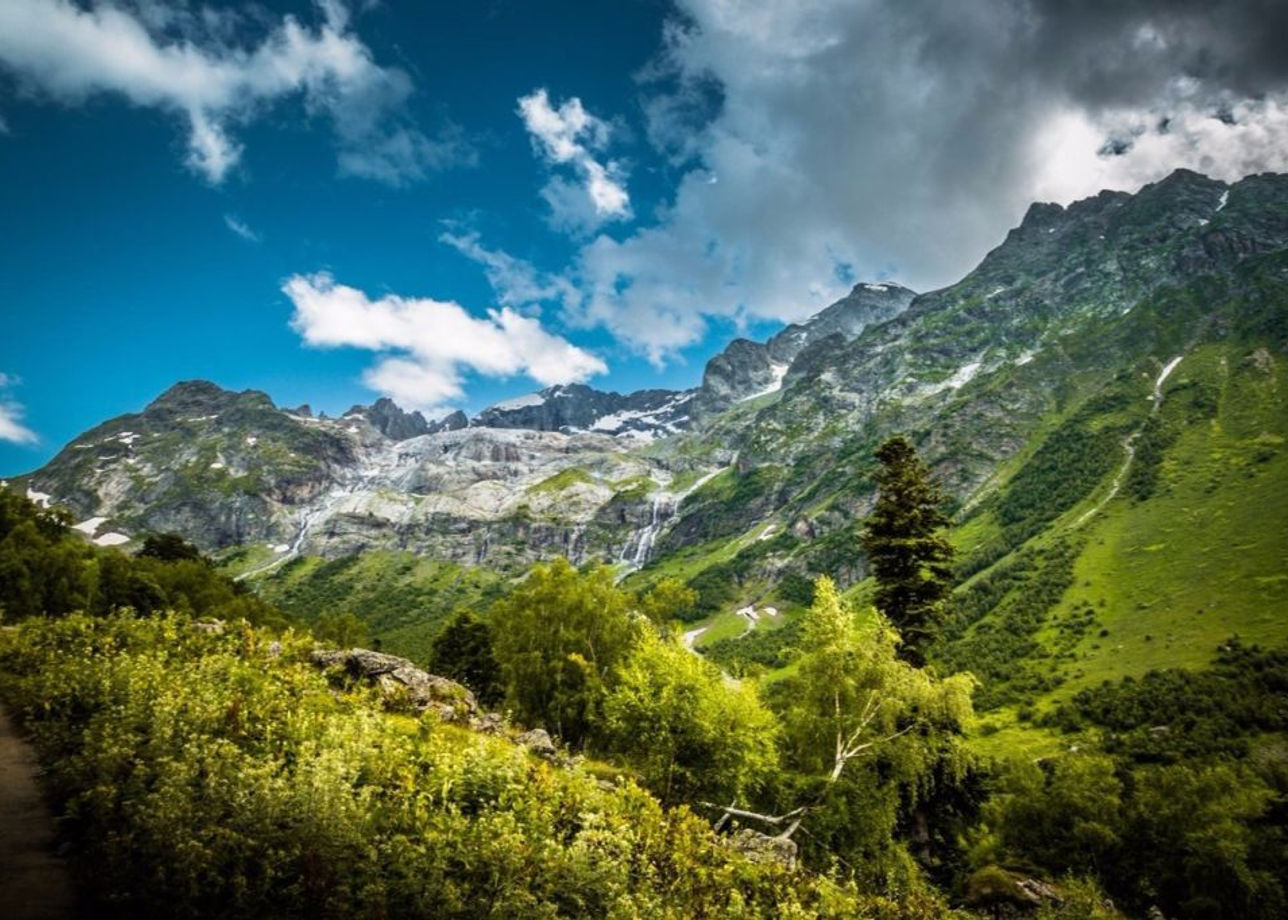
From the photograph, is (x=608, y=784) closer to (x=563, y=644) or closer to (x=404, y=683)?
(x=404, y=683)

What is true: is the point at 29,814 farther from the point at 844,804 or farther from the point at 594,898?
the point at 844,804

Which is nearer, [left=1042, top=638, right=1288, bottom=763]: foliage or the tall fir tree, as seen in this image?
the tall fir tree

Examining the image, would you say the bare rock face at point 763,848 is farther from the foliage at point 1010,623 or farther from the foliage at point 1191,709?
the foliage at point 1010,623

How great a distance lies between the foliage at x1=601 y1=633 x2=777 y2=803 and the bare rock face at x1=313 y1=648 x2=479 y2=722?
8.52 m

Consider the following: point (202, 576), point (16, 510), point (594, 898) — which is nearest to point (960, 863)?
point (594, 898)

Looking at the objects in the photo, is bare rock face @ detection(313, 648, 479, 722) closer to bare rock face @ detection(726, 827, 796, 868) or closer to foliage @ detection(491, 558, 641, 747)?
foliage @ detection(491, 558, 641, 747)

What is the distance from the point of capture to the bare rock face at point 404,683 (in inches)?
1110

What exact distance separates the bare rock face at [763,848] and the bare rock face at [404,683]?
45.0 feet

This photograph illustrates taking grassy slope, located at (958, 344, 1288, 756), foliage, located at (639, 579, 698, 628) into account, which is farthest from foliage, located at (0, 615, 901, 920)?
grassy slope, located at (958, 344, 1288, 756)

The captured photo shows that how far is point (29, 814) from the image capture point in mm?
13664

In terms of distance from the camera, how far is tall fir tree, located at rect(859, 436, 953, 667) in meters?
33.7

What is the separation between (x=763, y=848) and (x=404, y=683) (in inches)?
729

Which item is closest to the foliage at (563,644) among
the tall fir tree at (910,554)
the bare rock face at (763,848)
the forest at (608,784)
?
the forest at (608,784)

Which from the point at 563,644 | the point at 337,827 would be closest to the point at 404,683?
the point at 563,644
